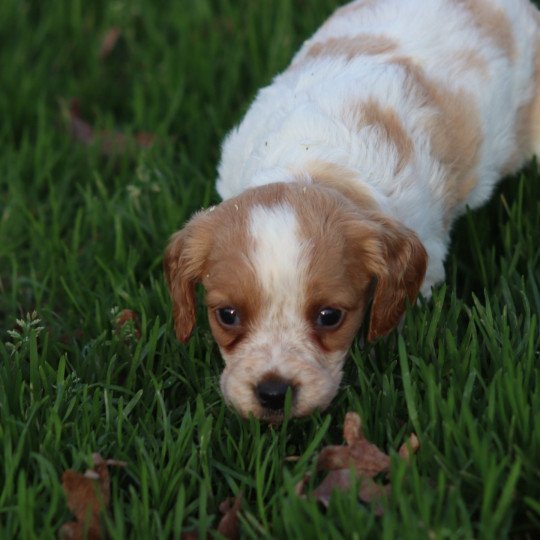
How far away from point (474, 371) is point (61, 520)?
1266 mm

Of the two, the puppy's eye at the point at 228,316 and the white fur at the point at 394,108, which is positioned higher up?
the white fur at the point at 394,108

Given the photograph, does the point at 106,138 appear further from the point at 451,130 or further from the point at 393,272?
the point at 393,272

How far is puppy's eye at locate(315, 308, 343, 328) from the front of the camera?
121 inches

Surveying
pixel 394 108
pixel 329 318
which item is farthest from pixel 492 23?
pixel 329 318

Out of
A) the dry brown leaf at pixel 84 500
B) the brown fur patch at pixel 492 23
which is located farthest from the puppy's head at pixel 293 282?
the brown fur patch at pixel 492 23

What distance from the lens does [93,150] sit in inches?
198

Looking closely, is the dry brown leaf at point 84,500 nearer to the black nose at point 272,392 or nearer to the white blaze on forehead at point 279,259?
the black nose at point 272,392

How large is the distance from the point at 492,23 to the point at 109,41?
2.71m

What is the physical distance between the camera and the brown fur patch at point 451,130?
375 cm

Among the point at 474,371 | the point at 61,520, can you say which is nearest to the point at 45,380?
the point at 61,520

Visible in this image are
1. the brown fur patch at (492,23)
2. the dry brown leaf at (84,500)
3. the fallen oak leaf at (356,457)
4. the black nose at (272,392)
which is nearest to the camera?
the dry brown leaf at (84,500)

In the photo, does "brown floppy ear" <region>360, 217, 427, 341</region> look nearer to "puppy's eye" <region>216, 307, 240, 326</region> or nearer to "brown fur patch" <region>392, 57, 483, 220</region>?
"puppy's eye" <region>216, 307, 240, 326</region>

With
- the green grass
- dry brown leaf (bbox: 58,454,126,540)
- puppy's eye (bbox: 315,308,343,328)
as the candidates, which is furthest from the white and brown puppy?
dry brown leaf (bbox: 58,454,126,540)

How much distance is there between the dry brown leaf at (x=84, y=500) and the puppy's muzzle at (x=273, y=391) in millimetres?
506
